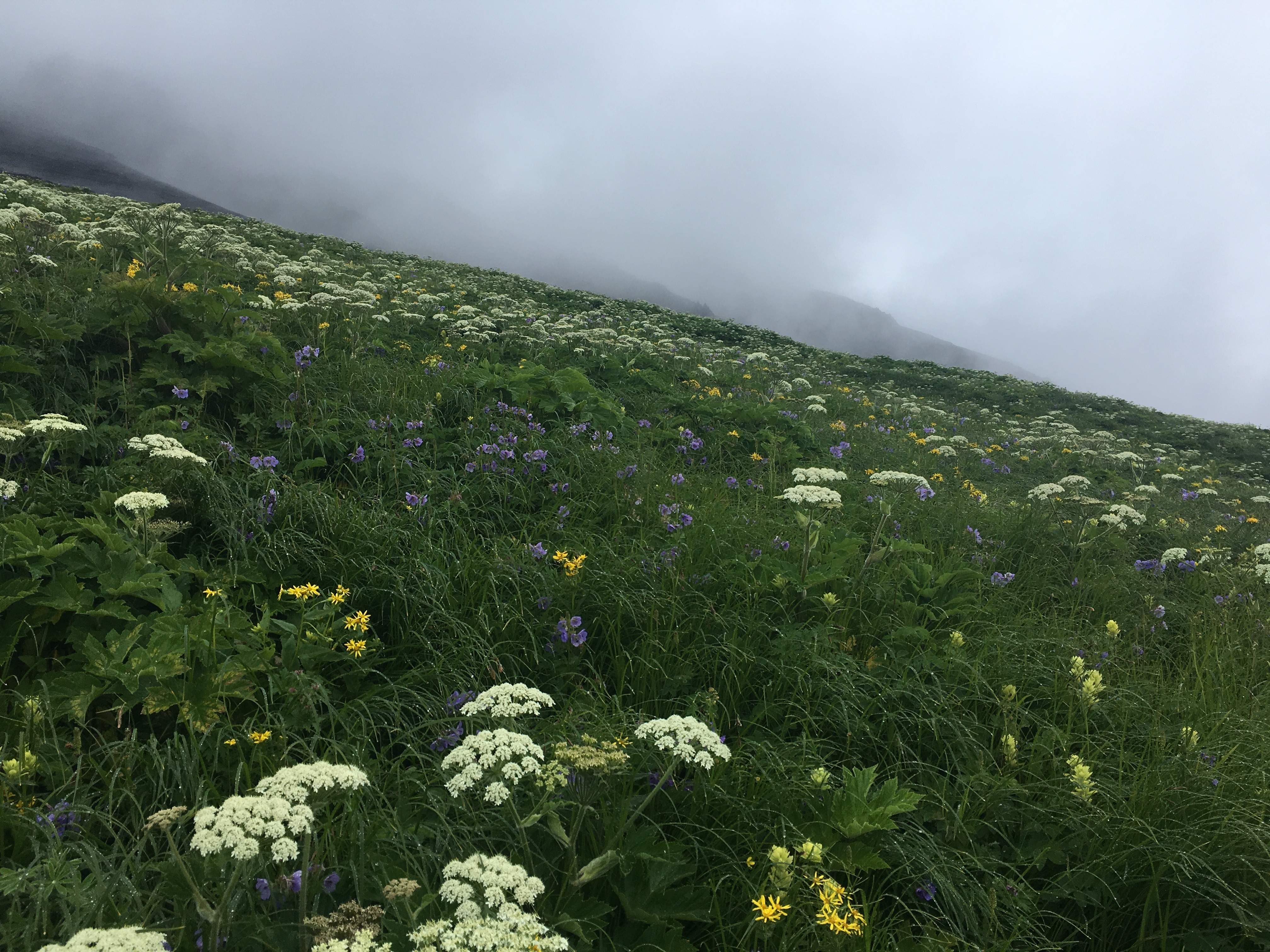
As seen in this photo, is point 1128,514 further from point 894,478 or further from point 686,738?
point 686,738

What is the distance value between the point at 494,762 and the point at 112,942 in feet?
2.78

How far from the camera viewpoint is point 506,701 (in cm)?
197

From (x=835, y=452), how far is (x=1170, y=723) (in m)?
4.85

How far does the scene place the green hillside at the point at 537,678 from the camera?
186 centimetres

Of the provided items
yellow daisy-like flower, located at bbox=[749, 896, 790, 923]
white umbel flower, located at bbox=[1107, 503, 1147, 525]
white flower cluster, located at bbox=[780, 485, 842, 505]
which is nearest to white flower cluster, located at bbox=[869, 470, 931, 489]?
white flower cluster, located at bbox=[780, 485, 842, 505]

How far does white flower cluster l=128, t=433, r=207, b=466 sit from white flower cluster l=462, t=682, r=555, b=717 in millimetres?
2542

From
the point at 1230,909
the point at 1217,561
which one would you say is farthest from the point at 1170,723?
the point at 1217,561

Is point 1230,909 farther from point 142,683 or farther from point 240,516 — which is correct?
point 240,516

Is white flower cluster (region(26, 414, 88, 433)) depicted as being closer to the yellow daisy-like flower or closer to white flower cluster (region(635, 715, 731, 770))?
white flower cluster (region(635, 715, 731, 770))

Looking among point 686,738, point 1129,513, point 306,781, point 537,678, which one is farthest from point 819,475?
point 1129,513

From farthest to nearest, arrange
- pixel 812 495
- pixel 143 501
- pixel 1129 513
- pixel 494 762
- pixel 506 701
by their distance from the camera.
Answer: pixel 1129 513, pixel 812 495, pixel 143 501, pixel 506 701, pixel 494 762

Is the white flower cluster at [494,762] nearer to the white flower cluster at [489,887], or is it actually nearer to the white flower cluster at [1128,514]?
the white flower cluster at [489,887]

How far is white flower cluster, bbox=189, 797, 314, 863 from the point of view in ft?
4.33

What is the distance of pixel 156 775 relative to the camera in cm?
233
